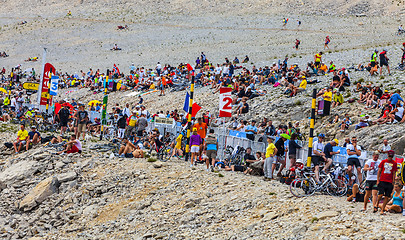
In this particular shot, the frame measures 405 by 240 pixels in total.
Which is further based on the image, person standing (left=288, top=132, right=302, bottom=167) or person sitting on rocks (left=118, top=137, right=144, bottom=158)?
person sitting on rocks (left=118, top=137, right=144, bottom=158)

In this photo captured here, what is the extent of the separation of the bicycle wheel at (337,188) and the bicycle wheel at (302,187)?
1.61 feet

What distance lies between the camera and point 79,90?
48.3 meters

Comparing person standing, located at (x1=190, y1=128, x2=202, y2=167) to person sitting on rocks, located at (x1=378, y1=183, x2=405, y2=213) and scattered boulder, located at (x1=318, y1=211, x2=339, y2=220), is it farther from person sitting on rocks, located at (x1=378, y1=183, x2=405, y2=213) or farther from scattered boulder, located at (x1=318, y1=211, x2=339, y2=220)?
person sitting on rocks, located at (x1=378, y1=183, x2=405, y2=213)

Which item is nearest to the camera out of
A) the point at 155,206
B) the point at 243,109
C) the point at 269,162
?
the point at 155,206

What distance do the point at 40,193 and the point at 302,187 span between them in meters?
9.01

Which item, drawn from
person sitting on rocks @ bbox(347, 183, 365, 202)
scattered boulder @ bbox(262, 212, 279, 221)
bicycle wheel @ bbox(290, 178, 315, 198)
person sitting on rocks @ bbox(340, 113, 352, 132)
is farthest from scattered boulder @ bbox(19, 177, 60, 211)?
person sitting on rocks @ bbox(340, 113, 352, 132)

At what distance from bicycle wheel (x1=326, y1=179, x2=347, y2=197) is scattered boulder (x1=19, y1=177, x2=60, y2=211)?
9377 millimetres

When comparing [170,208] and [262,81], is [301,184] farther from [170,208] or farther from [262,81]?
[262,81]

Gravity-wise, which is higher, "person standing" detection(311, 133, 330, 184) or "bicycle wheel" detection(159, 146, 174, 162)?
"person standing" detection(311, 133, 330, 184)

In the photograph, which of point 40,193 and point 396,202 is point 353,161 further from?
point 40,193

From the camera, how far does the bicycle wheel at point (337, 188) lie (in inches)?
604

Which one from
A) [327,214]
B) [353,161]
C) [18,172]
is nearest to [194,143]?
[353,161]

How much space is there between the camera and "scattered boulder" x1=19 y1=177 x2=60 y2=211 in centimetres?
1895

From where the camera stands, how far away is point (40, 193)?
62.8 ft
